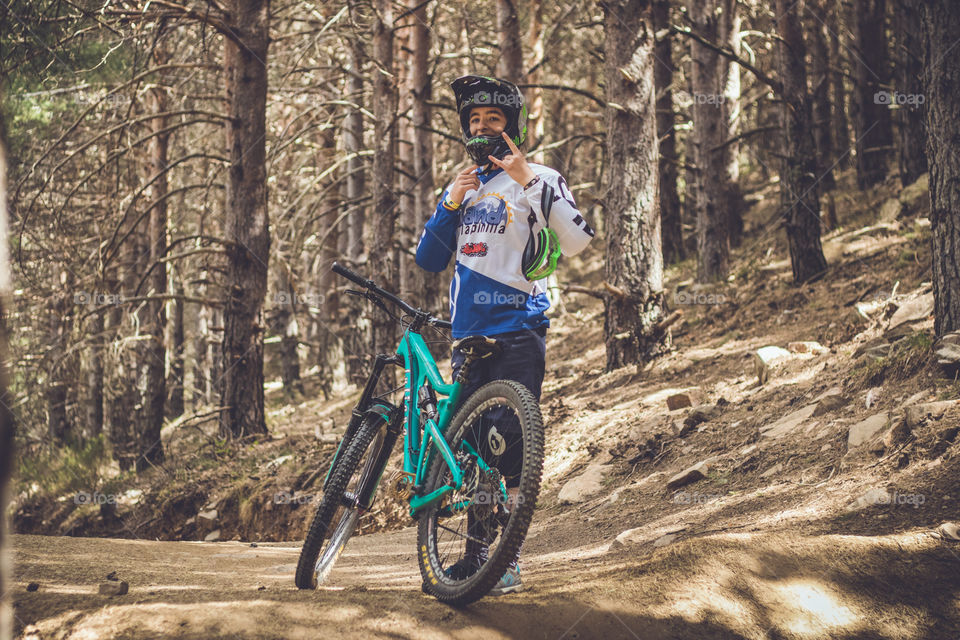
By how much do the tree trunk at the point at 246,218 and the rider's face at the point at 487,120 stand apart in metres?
6.71

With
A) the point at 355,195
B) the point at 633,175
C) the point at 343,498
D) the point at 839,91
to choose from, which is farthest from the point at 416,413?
the point at 839,91

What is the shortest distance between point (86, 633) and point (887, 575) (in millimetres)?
3233

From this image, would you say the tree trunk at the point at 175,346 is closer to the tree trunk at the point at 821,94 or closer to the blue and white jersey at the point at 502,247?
the tree trunk at the point at 821,94

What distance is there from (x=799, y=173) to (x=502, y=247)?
7.42 metres

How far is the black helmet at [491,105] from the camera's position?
12.3ft

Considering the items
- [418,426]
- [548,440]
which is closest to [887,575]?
[418,426]

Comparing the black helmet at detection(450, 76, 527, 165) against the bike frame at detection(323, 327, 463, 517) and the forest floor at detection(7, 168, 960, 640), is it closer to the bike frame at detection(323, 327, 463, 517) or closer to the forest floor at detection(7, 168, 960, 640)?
the bike frame at detection(323, 327, 463, 517)

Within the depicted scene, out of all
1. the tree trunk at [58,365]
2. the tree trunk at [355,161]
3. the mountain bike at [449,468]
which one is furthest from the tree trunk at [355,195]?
the mountain bike at [449,468]

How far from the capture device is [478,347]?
3600mm

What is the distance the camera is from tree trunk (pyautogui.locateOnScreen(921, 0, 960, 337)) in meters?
5.30

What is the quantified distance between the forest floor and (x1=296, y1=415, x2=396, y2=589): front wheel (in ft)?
0.47

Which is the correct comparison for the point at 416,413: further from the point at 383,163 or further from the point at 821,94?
the point at 821,94

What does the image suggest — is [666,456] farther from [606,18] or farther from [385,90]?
[385,90]

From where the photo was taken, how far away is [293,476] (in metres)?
8.80
